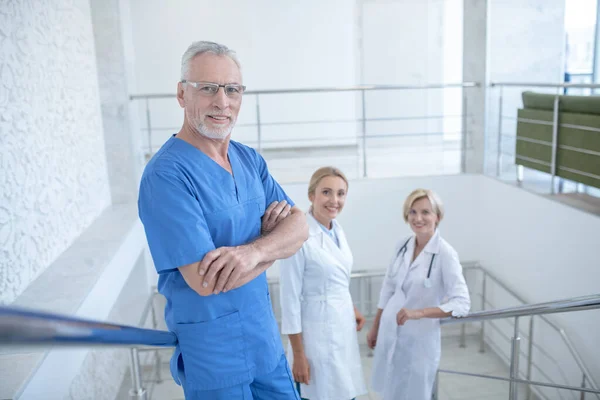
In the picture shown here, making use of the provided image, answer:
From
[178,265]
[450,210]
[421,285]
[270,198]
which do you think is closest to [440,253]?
[421,285]

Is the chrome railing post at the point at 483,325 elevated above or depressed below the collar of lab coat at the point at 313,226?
below

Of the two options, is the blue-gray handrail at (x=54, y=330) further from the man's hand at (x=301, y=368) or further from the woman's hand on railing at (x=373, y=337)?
the woman's hand on railing at (x=373, y=337)

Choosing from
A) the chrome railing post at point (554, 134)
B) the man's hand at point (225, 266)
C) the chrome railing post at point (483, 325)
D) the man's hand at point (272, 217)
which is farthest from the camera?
the chrome railing post at point (483, 325)

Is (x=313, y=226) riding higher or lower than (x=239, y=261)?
lower

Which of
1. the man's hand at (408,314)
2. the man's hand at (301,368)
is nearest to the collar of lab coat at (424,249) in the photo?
the man's hand at (408,314)

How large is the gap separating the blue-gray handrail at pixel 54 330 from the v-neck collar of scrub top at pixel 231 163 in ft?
1.36

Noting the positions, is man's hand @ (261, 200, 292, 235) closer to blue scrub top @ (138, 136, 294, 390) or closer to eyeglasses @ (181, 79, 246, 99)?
blue scrub top @ (138, 136, 294, 390)

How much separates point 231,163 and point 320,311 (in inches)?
35.0

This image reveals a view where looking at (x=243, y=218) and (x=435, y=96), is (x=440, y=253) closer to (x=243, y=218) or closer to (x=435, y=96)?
(x=243, y=218)

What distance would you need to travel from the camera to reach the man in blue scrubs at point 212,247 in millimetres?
1064

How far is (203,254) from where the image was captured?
106 cm

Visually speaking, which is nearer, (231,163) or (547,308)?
(231,163)

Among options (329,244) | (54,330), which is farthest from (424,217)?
(54,330)

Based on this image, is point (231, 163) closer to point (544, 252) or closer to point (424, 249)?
point (424, 249)
